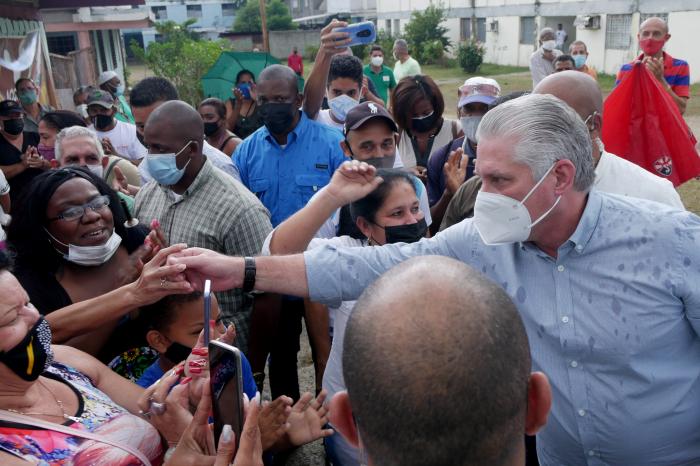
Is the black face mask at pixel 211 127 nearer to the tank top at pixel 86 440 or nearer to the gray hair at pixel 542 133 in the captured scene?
the tank top at pixel 86 440

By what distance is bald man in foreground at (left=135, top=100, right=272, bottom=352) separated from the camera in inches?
131

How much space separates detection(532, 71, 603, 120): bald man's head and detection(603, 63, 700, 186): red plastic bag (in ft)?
4.30

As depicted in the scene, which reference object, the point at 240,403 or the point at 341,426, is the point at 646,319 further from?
the point at 240,403

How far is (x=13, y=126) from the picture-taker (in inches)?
223

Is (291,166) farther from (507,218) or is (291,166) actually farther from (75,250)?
(507,218)

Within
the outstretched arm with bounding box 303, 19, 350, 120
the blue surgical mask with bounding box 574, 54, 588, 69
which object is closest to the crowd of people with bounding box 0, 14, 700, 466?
the outstretched arm with bounding box 303, 19, 350, 120

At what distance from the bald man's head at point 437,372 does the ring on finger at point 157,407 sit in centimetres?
98

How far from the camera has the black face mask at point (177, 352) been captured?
256 centimetres

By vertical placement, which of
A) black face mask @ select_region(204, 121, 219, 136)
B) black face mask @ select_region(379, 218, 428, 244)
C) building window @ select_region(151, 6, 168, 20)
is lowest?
black face mask @ select_region(379, 218, 428, 244)

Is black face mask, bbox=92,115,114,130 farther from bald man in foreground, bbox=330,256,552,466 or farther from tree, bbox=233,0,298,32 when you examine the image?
tree, bbox=233,0,298,32

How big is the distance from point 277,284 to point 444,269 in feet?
3.75

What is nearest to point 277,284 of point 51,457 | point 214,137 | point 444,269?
point 51,457

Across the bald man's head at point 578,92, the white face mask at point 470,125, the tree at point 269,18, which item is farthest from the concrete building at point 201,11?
the bald man's head at point 578,92

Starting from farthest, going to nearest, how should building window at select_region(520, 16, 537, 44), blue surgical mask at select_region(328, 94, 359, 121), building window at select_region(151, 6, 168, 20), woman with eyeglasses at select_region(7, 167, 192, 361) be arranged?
building window at select_region(151, 6, 168, 20) < building window at select_region(520, 16, 537, 44) < blue surgical mask at select_region(328, 94, 359, 121) < woman with eyeglasses at select_region(7, 167, 192, 361)
